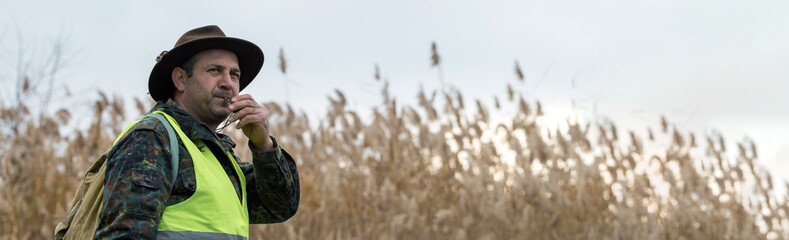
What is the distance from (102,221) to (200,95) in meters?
0.53

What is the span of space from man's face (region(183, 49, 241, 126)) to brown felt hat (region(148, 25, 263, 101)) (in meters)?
0.04

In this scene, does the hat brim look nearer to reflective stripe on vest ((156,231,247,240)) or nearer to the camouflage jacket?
the camouflage jacket

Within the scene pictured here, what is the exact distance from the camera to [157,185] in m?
1.98

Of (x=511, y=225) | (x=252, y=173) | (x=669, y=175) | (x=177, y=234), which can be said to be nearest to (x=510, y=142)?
(x=511, y=225)

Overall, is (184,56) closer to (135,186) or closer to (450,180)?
(135,186)

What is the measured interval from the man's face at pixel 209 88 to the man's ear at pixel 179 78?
17 millimetres

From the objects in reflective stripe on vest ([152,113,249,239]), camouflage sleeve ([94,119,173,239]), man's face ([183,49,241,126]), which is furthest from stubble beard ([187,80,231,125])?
camouflage sleeve ([94,119,173,239])

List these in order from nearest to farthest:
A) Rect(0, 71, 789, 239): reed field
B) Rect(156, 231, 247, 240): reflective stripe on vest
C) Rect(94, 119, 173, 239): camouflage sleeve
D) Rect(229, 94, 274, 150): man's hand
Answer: Rect(94, 119, 173, 239): camouflage sleeve < Rect(156, 231, 247, 240): reflective stripe on vest < Rect(229, 94, 274, 150): man's hand < Rect(0, 71, 789, 239): reed field

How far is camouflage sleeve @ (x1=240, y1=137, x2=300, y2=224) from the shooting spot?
2449mm

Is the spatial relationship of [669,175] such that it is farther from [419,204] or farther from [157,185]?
[157,185]

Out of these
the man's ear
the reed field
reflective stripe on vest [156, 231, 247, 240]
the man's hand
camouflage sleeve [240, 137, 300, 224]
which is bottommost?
the reed field

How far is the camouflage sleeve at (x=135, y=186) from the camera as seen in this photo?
193 cm

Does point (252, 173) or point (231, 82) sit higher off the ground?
point (231, 82)

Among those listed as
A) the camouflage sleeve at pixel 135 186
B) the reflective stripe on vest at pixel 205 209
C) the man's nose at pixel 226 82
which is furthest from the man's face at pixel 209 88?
the camouflage sleeve at pixel 135 186
